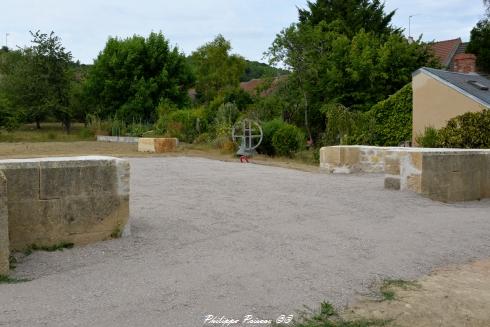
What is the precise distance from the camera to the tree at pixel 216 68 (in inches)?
1777

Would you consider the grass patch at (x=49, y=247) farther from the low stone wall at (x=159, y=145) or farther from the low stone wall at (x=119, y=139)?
the low stone wall at (x=119, y=139)

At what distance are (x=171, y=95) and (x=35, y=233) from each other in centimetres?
2900

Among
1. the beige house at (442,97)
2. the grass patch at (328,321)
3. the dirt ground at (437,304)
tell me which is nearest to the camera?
the grass patch at (328,321)

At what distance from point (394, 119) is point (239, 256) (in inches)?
722

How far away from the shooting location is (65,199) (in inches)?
206

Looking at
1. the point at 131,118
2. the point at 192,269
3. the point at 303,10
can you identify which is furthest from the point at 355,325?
the point at 303,10

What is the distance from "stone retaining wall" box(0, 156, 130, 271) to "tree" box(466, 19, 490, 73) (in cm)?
2967

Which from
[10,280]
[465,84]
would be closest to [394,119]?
[465,84]

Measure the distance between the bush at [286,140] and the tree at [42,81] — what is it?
57.0 ft

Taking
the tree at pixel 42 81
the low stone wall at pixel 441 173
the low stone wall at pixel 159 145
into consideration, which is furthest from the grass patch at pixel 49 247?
the tree at pixel 42 81

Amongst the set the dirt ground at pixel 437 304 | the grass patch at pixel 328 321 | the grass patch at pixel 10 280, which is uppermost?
the grass patch at pixel 10 280

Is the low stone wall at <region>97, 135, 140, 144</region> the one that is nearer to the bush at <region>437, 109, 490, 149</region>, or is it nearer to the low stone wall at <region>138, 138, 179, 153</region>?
the low stone wall at <region>138, 138, 179, 153</region>

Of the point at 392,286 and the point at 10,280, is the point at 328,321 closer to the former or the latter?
the point at 392,286

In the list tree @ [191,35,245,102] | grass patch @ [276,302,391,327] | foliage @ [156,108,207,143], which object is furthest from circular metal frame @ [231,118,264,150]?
tree @ [191,35,245,102]
